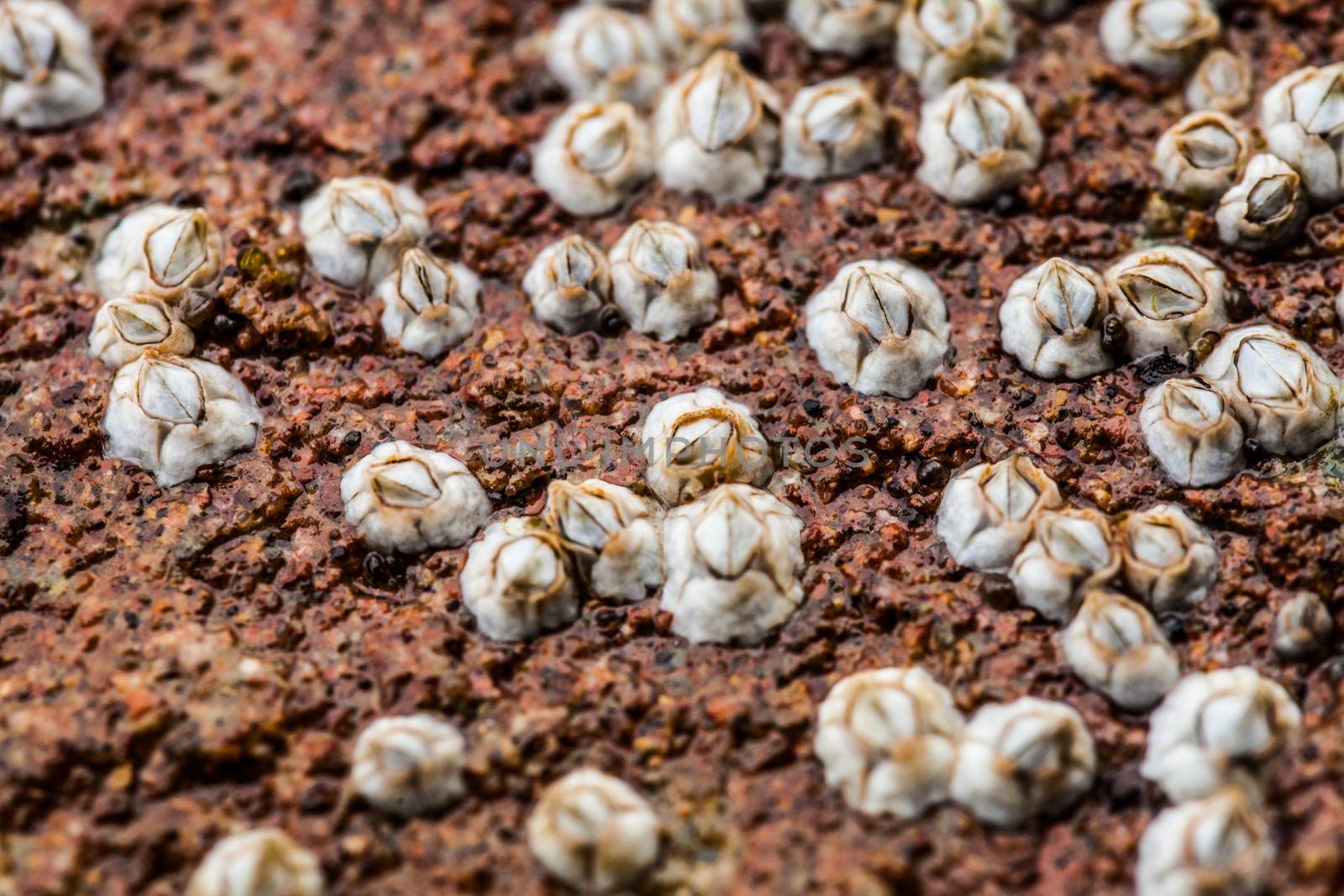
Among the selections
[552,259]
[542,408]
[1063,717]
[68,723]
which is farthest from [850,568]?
[68,723]

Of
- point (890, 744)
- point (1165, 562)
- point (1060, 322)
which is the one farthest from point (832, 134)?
point (890, 744)

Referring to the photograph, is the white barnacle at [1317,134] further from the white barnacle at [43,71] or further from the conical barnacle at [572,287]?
the white barnacle at [43,71]

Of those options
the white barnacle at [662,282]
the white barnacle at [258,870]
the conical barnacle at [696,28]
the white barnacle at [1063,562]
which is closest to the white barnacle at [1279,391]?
the white barnacle at [1063,562]

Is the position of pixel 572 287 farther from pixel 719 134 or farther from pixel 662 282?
pixel 719 134

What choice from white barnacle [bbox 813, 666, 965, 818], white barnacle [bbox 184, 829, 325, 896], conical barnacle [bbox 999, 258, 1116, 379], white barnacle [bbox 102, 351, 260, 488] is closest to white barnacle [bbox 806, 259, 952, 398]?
conical barnacle [bbox 999, 258, 1116, 379]

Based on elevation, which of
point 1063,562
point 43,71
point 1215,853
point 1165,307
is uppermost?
point 43,71

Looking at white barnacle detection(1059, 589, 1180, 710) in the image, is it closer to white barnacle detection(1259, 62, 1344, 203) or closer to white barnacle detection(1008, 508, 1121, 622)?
white barnacle detection(1008, 508, 1121, 622)
